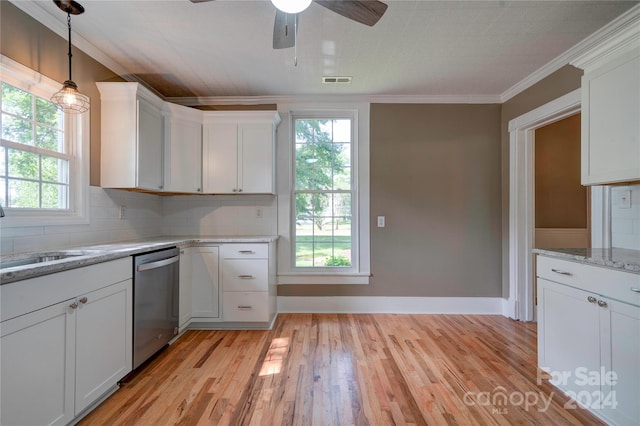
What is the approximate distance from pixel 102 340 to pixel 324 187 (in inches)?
99.0

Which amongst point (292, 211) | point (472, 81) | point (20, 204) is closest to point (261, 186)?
point (292, 211)

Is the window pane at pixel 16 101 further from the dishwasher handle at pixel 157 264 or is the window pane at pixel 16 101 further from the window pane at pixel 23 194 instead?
the dishwasher handle at pixel 157 264

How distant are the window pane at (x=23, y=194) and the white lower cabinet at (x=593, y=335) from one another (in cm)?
354

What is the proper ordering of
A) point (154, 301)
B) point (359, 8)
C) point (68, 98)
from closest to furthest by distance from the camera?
point (359, 8) → point (68, 98) → point (154, 301)

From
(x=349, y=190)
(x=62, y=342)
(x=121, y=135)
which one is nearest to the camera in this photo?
(x=62, y=342)

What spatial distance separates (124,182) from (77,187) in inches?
12.4

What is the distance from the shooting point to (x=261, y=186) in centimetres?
A: 316

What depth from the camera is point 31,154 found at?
1968 mm

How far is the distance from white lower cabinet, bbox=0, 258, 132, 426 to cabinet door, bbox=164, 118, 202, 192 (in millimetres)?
1240

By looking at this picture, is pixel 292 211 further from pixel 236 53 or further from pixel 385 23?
pixel 385 23

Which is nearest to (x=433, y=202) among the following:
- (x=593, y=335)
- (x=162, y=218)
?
(x=593, y=335)

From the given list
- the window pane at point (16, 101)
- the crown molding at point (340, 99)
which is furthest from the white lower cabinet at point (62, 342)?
the crown molding at point (340, 99)

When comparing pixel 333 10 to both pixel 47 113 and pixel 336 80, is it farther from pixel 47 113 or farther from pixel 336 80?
pixel 47 113

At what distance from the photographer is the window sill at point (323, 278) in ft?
11.2
